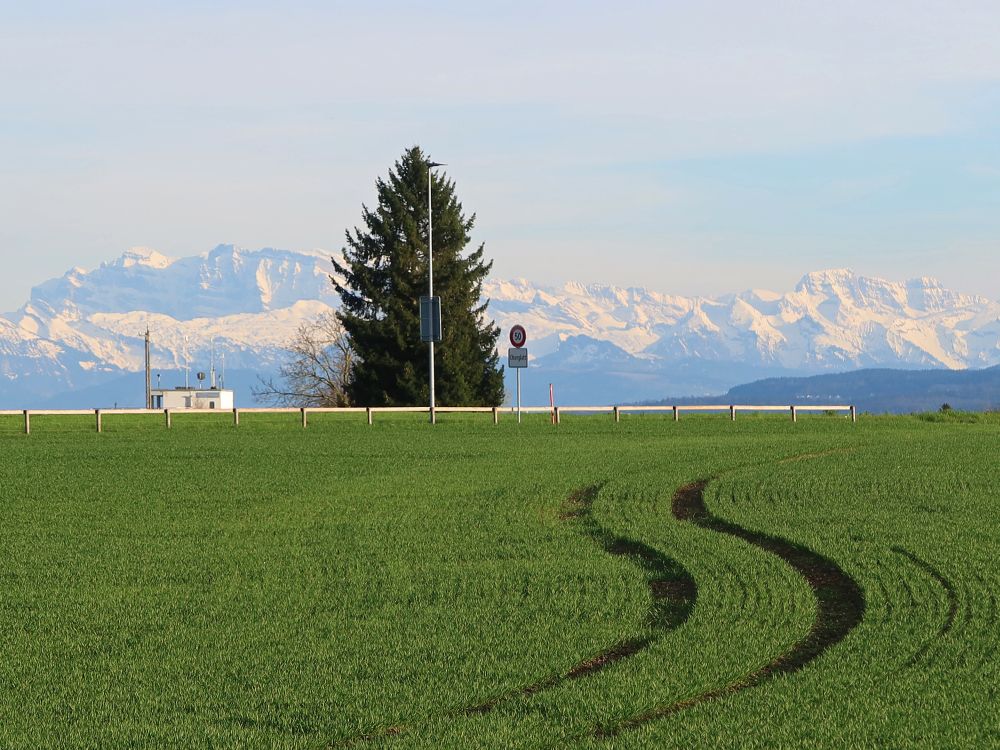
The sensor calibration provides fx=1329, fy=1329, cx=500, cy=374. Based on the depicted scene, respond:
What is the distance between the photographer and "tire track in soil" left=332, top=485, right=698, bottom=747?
10266 millimetres

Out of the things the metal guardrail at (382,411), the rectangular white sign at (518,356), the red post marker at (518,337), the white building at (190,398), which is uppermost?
the red post marker at (518,337)

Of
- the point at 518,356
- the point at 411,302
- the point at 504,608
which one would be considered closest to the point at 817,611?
the point at 504,608

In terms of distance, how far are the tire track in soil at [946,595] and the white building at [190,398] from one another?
84.3 m

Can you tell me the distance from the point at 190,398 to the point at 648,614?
86.7 meters

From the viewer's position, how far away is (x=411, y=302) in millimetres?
69875

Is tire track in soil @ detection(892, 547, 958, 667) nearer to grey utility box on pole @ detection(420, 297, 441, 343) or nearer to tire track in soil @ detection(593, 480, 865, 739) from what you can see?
tire track in soil @ detection(593, 480, 865, 739)

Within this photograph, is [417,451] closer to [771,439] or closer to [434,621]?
[771,439]

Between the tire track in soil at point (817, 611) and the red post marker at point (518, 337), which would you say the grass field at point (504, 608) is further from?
the red post marker at point (518, 337)

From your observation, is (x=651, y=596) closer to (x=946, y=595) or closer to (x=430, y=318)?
(x=946, y=595)

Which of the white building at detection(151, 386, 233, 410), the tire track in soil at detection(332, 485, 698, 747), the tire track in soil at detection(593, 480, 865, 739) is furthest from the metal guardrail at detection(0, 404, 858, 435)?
the white building at detection(151, 386, 233, 410)

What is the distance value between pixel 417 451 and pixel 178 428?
17289 millimetres

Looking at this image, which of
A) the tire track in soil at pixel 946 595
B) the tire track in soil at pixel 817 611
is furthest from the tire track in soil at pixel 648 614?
the tire track in soil at pixel 946 595

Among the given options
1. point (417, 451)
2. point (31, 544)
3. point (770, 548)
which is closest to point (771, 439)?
point (417, 451)

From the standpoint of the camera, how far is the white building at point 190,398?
3812 inches
